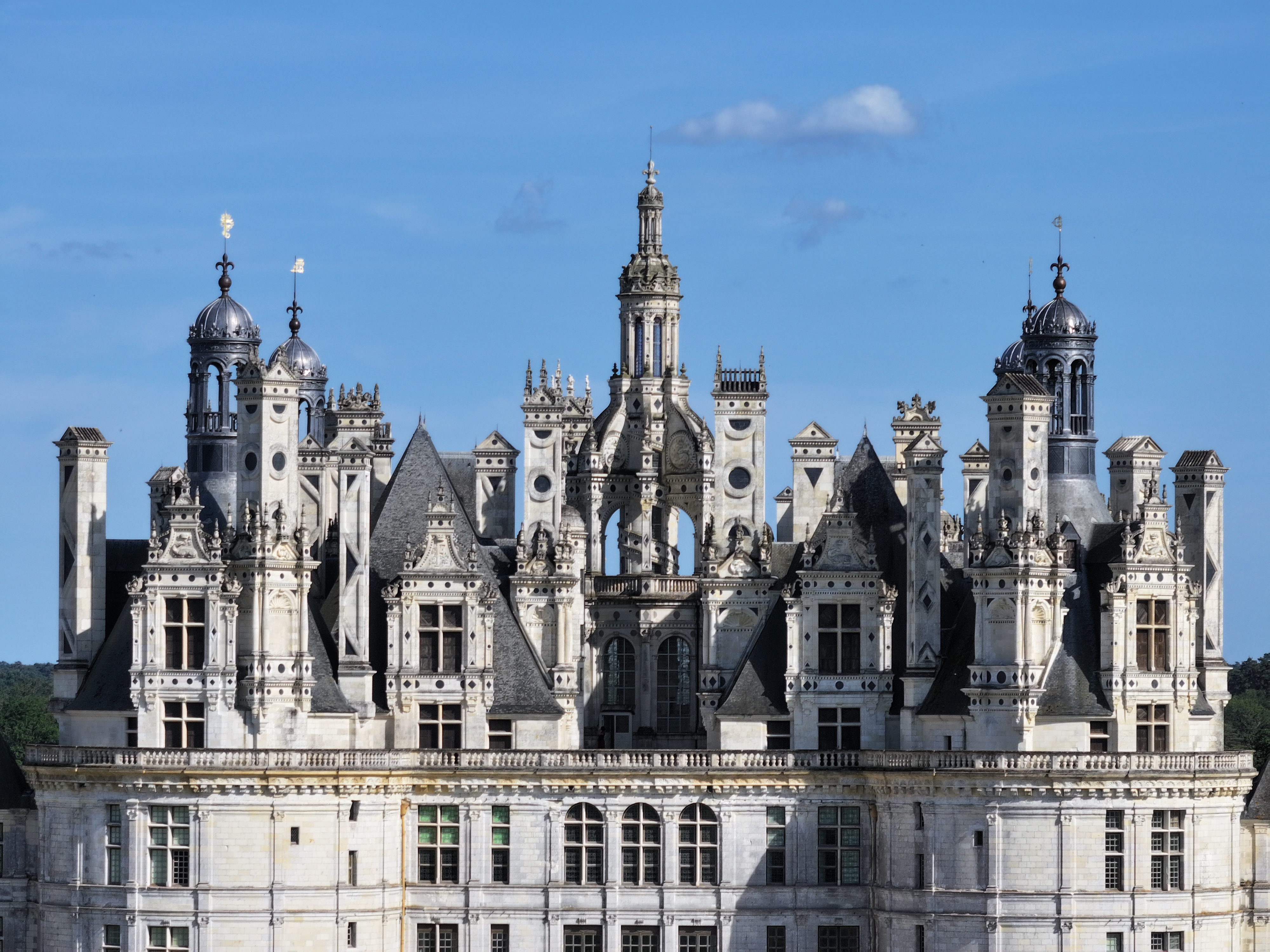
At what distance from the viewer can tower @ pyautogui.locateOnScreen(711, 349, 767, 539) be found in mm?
103625

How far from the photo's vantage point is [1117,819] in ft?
313

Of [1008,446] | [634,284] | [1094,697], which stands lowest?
[1094,697]

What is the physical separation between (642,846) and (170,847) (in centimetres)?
1392

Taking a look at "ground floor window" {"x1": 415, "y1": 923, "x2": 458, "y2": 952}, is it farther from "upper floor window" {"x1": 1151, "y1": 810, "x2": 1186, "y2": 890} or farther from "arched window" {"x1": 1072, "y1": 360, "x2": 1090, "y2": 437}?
"arched window" {"x1": 1072, "y1": 360, "x2": 1090, "y2": 437}

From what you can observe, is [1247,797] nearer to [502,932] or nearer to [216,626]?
[502,932]

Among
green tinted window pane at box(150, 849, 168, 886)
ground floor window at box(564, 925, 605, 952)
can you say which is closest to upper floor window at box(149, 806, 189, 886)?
green tinted window pane at box(150, 849, 168, 886)

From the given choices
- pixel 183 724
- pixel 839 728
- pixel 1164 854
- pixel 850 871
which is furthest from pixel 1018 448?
pixel 183 724

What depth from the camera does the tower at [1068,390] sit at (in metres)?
102

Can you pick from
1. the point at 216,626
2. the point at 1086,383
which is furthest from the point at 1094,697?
the point at 216,626

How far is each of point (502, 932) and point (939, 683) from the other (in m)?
14.9

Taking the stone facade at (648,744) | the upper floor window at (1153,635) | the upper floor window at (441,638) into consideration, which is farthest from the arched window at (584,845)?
the upper floor window at (1153,635)

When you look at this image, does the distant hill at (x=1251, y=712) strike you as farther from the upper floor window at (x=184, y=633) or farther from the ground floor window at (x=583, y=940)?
the upper floor window at (x=184, y=633)

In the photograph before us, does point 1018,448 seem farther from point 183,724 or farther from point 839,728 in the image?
point 183,724

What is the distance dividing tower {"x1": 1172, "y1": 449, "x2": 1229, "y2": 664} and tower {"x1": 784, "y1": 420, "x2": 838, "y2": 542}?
432 inches
